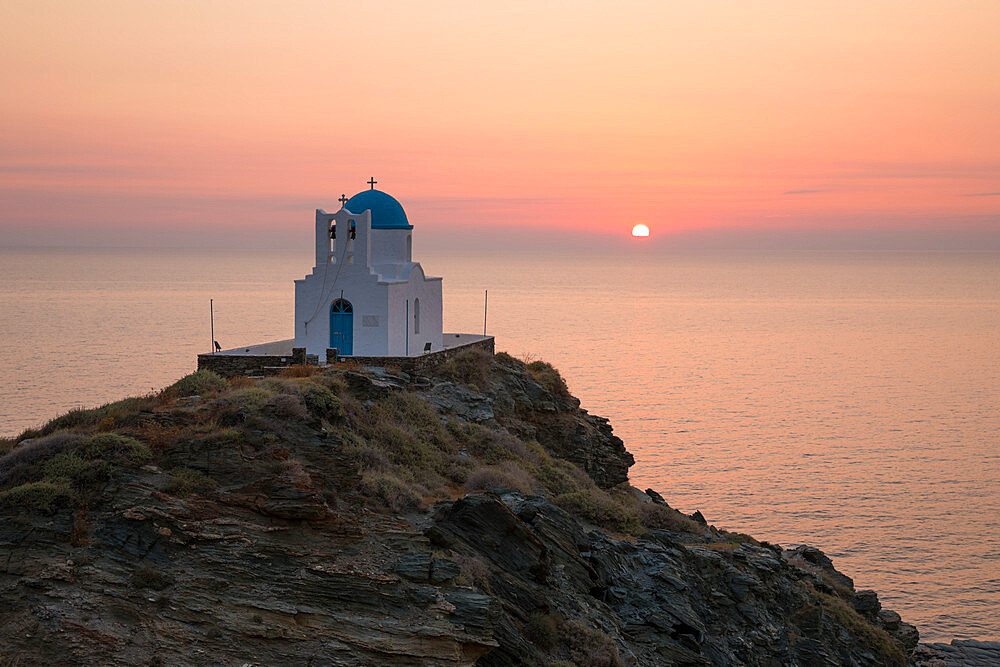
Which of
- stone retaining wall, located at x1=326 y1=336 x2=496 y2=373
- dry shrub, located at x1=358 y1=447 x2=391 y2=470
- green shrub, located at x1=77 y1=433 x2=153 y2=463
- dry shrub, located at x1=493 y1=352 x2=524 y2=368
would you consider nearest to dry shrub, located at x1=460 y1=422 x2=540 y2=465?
stone retaining wall, located at x1=326 y1=336 x2=496 y2=373

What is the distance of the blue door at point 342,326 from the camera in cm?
3866

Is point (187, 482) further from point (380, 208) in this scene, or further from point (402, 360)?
point (380, 208)

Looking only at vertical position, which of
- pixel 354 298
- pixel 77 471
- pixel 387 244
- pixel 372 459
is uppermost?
pixel 387 244

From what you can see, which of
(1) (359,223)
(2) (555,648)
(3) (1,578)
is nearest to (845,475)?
(1) (359,223)

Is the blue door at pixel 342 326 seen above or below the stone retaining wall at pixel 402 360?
above

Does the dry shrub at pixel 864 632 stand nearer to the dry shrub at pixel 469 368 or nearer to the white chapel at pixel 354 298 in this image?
the dry shrub at pixel 469 368

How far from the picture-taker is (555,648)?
61.9ft

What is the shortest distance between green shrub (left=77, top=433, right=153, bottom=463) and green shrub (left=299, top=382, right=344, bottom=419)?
16.2 feet

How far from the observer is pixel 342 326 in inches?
1527

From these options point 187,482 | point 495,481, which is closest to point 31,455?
point 187,482

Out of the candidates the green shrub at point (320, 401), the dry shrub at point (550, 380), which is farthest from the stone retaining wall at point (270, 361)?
the green shrub at point (320, 401)

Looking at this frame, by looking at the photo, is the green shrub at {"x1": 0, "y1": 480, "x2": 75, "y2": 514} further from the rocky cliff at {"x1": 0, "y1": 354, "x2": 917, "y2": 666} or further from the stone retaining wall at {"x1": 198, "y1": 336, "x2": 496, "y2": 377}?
the stone retaining wall at {"x1": 198, "y1": 336, "x2": 496, "y2": 377}

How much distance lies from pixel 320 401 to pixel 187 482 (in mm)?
5903

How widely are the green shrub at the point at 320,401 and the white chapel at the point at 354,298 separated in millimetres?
13062
